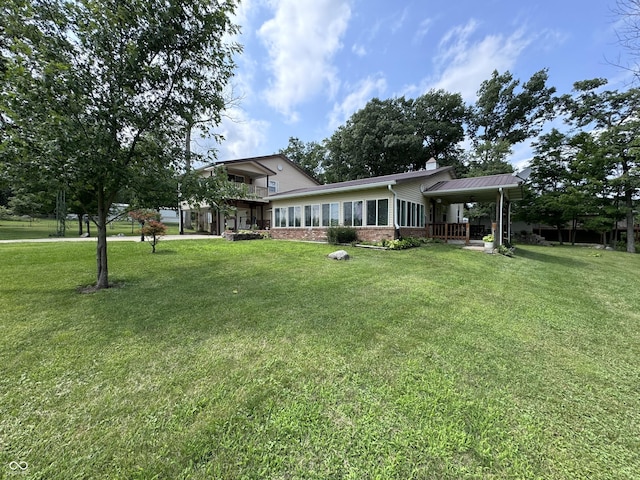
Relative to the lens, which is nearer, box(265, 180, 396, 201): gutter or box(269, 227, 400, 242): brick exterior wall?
box(265, 180, 396, 201): gutter

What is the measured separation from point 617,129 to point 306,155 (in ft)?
97.1

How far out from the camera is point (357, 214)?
13141 mm

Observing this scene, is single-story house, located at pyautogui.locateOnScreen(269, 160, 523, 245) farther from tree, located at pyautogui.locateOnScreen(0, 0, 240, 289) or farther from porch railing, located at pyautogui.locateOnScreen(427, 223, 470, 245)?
tree, located at pyautogui.locateOnScreen(0, 0, 240, 289)

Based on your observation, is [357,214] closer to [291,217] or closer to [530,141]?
[291,217]

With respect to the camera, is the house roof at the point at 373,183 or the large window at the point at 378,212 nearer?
the house roof at the point at 373,183

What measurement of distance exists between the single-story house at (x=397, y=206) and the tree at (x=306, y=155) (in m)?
17.3

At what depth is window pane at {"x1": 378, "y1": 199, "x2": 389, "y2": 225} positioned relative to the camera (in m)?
12.0

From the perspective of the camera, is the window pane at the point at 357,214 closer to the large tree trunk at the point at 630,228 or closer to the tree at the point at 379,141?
the tree at the point at 379,141

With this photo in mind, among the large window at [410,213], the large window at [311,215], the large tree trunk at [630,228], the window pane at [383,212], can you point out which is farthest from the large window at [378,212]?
the large tree trunk at [630,228]

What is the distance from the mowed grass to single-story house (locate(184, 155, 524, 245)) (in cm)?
737

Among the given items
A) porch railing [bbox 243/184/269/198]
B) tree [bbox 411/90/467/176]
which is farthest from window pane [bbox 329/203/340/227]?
tree [bbox 411/90/467/176]

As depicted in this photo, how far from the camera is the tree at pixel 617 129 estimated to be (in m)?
15.1

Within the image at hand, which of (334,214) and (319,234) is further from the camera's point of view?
(319,234)

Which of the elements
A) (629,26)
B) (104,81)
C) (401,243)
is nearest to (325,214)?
(401,243)
